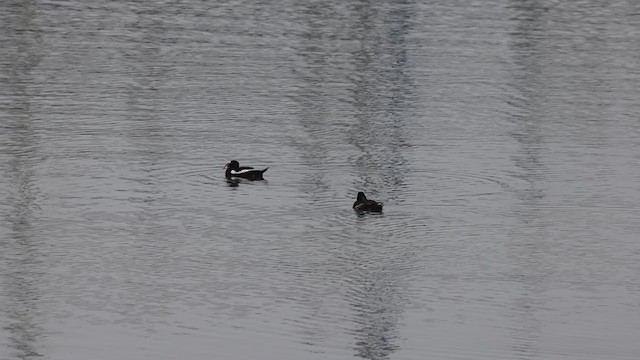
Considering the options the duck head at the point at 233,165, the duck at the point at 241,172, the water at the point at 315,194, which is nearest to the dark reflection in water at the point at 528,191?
the water at the point at 315,194

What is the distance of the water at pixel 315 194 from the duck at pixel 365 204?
30 cm

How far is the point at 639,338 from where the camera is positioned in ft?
83.2

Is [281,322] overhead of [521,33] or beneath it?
overhead

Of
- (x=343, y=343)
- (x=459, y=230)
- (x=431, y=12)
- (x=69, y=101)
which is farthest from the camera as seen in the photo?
(x=431, y=12)

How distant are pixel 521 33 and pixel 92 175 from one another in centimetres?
3144

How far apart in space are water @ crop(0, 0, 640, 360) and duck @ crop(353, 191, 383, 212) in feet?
0.97

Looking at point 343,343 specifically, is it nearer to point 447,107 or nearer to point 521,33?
point 447,107

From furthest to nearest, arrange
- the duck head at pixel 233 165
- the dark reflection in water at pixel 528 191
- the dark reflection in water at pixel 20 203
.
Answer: the duck head at pixel 233 165 < the dark reflection in water at pixel 528 191 < the dark reflection in water at pixel 20 203

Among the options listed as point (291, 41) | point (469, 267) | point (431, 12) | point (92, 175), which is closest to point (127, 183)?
point (92, 175)

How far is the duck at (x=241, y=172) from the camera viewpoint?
36.1 meters

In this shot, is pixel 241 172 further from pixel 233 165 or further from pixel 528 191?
pixel 528 191

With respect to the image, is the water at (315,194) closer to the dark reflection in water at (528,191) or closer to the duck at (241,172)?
the dark reflection in water at (528,191)

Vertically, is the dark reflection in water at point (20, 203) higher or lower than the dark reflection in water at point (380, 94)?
higher

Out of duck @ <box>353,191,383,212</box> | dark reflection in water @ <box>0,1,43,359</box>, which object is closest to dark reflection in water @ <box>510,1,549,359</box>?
duck @ <box>353,191,383,212</box>
